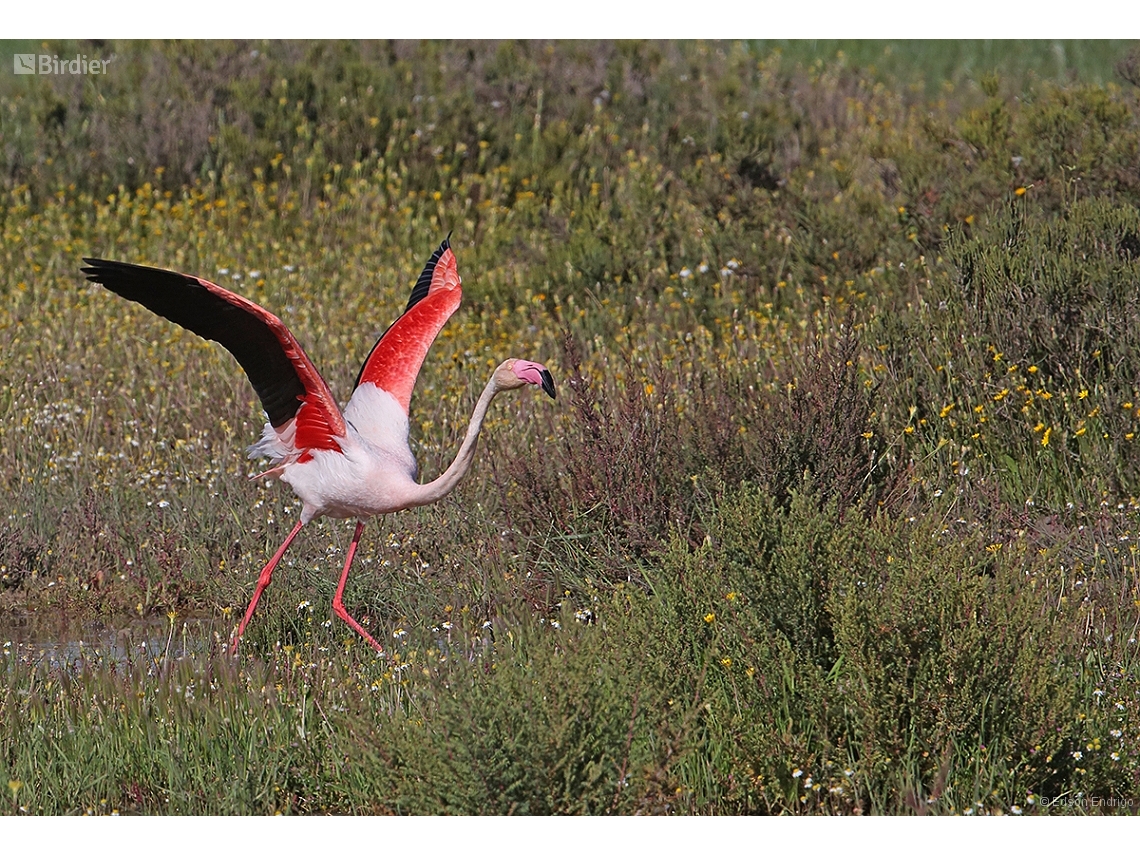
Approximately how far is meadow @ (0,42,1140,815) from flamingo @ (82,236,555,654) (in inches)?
18.1

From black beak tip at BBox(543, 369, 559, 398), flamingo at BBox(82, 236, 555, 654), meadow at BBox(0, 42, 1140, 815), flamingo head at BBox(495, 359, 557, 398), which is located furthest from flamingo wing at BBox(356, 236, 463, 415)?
black beak tip at BBox(543, 369, 559, 398)

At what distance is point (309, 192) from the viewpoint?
35.9 feet

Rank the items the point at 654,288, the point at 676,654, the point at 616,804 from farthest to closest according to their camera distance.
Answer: the point at 654,288
the point at 676,654
the point at 616,804

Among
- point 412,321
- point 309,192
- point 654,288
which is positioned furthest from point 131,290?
point 309,192

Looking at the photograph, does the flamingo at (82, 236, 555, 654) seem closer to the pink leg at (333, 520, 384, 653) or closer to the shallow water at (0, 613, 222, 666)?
the pink leg at (333, 520, 384, 653)

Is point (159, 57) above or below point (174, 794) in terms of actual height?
above

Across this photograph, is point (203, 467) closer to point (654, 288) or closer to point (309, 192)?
point (654, 288)

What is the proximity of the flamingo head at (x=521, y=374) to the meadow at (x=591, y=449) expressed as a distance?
2.40 feet

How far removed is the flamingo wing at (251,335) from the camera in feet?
15.4

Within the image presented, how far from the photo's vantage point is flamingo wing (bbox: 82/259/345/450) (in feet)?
15.4

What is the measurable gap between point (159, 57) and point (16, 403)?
18.9 ft

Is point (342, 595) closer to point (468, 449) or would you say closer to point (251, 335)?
point (468, 449)

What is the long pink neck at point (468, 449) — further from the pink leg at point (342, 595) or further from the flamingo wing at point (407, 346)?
the flamingo wing at point (407, 346)

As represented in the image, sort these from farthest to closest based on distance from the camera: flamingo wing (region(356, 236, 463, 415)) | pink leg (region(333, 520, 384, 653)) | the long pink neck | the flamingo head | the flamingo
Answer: flamingo wing (region(356, 236, 463, 415)), pink leg (region(333, 520, 384, 653)), the long pink neck, the flamingo, the flamingo head
